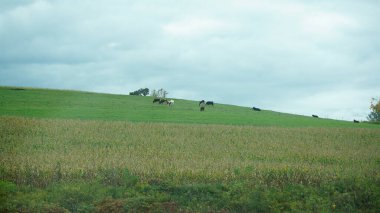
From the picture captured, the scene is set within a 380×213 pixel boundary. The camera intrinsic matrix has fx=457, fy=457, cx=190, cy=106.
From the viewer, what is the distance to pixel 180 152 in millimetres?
22938

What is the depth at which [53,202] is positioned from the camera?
533 inches

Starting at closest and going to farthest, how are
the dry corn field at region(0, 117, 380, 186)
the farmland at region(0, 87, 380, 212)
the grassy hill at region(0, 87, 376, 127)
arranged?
the farmland at region(0, 87, 380, 212) → the dry corn field at region(0, 117, 380, 186) → the grassy hill at region(0, 87, 376, 127)

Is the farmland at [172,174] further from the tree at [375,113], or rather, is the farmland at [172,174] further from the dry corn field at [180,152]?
the tree at [375,113]

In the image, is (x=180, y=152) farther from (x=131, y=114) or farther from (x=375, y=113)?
(x=375, y=113)

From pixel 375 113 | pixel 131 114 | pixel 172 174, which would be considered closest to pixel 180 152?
pixel 172 174

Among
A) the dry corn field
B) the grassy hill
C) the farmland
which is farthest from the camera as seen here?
the grassy hill

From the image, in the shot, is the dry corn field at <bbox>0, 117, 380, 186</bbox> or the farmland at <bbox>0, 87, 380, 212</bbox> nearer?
the farmland at <bbox>0, 87, 380, 212</bbox>

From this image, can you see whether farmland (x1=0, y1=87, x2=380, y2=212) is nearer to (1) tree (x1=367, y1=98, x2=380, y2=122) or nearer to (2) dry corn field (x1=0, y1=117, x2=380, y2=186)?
(2) dry corn field (x1=0, y1=117, x2=380, y2=186)

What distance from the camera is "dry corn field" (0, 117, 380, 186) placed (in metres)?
17.0

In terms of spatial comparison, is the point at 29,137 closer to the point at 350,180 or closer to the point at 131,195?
the point at 131,195

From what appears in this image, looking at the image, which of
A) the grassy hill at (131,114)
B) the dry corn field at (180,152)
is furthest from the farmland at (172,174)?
the grassy hill at (131,114)

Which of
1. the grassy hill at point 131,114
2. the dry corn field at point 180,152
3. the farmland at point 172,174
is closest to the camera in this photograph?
the farmland at point 172,174

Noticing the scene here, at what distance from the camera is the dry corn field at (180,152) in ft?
55.9

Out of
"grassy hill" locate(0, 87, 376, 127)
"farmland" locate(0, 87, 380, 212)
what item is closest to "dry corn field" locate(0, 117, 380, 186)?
"farmland" locate(0, 87, 380, 212)
